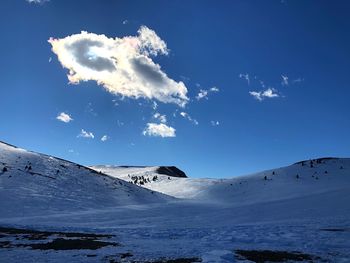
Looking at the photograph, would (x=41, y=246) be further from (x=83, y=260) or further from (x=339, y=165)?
(x=339, y=165)

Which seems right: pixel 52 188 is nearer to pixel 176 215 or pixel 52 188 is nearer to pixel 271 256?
pixel 176 215

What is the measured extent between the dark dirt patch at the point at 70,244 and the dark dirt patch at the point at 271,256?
383 cm

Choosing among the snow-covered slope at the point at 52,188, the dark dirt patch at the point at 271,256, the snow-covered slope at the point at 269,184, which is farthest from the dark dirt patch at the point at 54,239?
the snow-covered slope at the point at 269,184

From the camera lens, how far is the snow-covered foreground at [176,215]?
9945 mm

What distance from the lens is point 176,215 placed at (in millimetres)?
20969

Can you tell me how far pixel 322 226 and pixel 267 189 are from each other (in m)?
17.7

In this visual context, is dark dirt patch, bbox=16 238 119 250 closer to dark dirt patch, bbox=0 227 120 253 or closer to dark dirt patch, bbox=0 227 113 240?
dark dirt patch, bbox=0 227 120 253

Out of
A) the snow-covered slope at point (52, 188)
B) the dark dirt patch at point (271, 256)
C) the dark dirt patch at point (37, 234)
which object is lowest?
the dark dirt patch at point (271, 256)

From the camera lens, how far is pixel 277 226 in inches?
590

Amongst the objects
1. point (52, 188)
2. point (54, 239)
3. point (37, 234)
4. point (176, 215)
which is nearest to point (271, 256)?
point (54, 239)

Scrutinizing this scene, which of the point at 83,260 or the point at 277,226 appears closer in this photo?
the point at 83,260

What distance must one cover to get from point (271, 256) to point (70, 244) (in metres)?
5.52

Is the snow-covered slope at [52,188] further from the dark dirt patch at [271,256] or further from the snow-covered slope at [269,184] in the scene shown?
A: the dark dirt patch at [271,256]

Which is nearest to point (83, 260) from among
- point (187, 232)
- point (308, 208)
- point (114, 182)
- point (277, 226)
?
point (187, 232)
